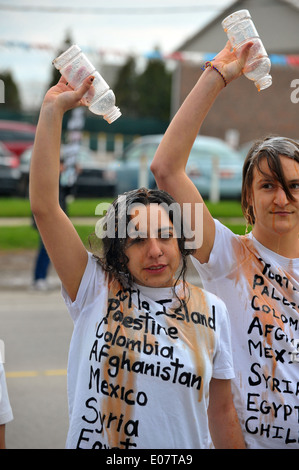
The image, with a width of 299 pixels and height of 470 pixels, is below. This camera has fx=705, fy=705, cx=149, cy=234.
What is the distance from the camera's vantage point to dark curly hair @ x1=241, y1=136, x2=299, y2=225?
2248mm

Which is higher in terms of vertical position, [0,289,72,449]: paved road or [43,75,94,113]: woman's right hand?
[43,75,94,113]: woman's right hand

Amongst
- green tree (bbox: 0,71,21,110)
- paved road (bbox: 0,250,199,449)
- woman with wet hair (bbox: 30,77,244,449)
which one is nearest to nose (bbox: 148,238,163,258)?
woman with wet hair (bbox: 30,77,244,449)

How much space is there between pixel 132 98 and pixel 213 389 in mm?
38868

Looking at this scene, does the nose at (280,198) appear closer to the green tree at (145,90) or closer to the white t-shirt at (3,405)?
the white t-shirt at (3,405)

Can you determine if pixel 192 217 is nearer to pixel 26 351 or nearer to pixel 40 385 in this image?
pixel 40 385

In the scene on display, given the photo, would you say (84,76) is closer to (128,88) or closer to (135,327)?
(135,327)

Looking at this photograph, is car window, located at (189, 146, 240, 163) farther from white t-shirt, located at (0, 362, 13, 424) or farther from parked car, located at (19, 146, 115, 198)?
white t-shirt, located at (0, 362, 13, 424)

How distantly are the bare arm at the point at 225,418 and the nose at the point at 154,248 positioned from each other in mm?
424

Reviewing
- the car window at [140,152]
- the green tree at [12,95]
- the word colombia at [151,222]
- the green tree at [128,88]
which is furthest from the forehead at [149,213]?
the green tree at [12,95]

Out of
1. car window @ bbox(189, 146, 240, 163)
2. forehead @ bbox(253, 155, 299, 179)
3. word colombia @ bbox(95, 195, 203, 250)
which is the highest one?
car window @ bbox(189, 146, 240, 163)

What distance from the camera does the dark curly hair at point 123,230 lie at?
2.06 m

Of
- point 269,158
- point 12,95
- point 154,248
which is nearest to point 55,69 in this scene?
point 269,158

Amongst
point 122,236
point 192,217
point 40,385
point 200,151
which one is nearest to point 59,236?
point 122,236

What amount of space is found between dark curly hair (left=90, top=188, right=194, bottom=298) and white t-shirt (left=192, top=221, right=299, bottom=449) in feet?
0.64
